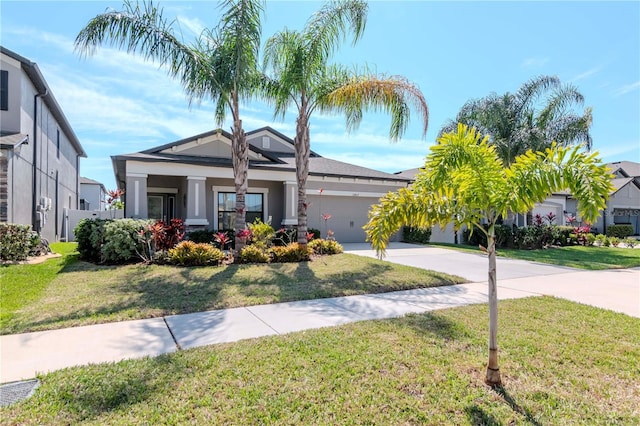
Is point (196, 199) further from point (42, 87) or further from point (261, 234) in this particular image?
point (42, 87)

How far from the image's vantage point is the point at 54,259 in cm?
1058

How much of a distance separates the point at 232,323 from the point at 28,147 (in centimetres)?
1366

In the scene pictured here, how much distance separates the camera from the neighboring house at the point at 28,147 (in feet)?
36.5

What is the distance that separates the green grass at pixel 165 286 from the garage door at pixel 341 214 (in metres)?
6.96

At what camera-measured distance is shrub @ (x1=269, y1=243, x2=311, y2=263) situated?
10766mm

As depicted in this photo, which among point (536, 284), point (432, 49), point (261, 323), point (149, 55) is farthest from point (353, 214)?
point (261, 323)

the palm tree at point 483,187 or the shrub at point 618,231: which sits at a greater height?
the palm tree at point 483,187

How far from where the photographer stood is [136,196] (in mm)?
12875

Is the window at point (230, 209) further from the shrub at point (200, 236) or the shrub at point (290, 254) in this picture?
the shrub at point (290, 254)

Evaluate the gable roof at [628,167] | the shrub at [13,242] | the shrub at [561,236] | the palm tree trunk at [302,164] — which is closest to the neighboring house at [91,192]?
the shrub at [13,242]

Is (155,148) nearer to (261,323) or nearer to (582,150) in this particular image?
(261,323)

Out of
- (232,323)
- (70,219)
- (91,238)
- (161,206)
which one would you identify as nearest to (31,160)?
(161,206)

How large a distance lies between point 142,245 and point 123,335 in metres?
6.21

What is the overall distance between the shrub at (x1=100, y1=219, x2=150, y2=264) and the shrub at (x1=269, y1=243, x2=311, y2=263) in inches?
150
